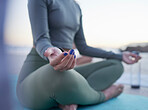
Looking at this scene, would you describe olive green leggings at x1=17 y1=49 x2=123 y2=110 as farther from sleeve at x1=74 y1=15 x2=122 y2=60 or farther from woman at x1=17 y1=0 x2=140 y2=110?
sleeve at x1=74 y1=15 x2=122 y2=60

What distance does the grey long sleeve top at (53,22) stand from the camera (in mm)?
391

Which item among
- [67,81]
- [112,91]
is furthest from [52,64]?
[112,91]

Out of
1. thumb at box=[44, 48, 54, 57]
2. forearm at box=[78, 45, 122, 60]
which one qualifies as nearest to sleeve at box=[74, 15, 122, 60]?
forearm at box=[78, 45, 122, 60]

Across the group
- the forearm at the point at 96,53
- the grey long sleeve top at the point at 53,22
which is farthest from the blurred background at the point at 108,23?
the forearm at the point at 96,53

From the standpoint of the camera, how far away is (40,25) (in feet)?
1.32

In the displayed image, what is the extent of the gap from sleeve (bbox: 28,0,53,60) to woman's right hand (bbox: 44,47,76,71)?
36 millimetres

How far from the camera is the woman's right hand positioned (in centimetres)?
31

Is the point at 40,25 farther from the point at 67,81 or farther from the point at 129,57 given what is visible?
the point at 129,57

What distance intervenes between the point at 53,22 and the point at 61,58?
16cm

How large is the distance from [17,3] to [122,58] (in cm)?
55

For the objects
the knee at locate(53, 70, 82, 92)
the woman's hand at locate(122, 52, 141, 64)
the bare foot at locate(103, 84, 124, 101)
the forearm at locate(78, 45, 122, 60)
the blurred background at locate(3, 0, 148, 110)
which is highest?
the blurred background at locate(3, 0, 148, 110)

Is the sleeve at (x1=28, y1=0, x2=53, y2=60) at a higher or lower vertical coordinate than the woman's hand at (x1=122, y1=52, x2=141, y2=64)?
higher

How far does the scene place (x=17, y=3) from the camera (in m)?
0.28

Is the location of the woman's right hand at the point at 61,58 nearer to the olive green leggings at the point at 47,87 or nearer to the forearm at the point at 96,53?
the olive green leggings at the point at 47,87
